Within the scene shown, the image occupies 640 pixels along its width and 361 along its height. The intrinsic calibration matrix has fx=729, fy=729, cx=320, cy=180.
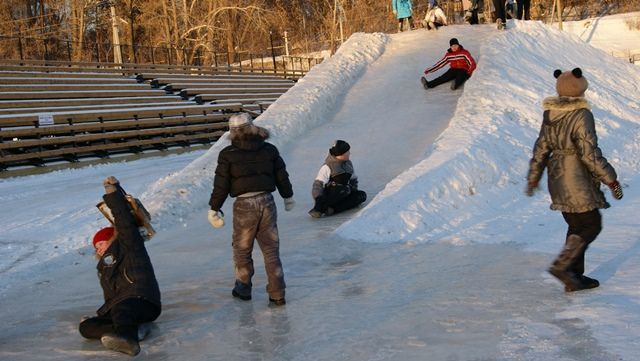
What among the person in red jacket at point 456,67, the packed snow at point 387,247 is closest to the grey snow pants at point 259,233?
the packed snow at point 387,247

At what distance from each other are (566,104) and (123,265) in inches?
144

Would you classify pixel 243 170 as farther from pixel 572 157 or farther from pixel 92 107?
pixel 92 107

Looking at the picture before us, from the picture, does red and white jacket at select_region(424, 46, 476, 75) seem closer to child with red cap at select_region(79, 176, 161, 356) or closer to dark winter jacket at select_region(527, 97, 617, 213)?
dark winter jacket at select_region(527, 97, 617, 213)

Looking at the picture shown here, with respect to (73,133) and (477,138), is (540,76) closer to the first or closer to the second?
(477,138)

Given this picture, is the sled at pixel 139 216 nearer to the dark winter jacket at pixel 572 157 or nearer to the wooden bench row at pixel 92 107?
the dark winter jacket at pixel 572 157

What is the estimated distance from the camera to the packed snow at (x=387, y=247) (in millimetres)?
5133

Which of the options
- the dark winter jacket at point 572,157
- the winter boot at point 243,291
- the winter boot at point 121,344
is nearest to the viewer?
the winter boot at point 121,344

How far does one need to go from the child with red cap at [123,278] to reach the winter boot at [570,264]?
10.4 ft

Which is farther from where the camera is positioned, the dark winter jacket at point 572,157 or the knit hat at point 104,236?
the knit hat at point 104,236

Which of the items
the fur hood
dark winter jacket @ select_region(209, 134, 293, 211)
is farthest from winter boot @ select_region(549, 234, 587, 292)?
dark winter jacket @ select_region(209, 134, 293, 211)

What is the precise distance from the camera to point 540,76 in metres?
16.2

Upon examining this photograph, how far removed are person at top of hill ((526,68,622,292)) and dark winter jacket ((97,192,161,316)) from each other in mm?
3199

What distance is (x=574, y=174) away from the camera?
5750 mm

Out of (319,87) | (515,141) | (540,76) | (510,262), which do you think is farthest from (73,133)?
(510,262)
